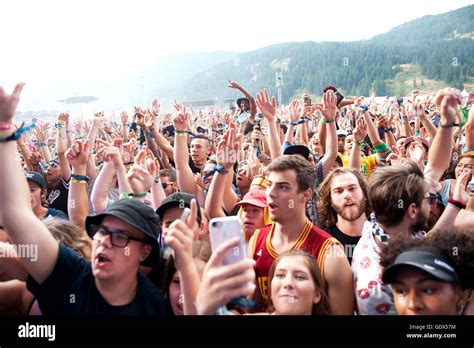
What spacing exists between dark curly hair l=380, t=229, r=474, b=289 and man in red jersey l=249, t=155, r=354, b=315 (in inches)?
8.4

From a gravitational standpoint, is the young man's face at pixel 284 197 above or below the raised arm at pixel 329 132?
below

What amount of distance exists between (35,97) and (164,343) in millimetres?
1498

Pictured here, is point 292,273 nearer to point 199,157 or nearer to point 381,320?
point 381,320

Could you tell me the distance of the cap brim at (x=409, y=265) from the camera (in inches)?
A: 54.6

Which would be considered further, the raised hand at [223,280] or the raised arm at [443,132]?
the raised arm at [443,132]

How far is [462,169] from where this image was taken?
109 inches

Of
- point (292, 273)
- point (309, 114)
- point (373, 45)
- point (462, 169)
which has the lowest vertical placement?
point (292, 273)

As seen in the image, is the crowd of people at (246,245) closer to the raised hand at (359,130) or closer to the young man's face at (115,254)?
the young man's face at (115,254)

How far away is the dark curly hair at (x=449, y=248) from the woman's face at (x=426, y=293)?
6 centimetres

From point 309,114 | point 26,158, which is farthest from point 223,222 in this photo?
point 309,114

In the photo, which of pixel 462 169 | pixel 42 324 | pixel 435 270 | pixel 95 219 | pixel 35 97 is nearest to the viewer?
pixel 435 270

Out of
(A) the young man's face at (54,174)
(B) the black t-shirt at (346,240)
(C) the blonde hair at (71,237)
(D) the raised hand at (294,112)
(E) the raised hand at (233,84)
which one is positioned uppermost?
(E) the raised hand at (233,84)

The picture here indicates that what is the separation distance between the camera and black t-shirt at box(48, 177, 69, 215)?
3143mm

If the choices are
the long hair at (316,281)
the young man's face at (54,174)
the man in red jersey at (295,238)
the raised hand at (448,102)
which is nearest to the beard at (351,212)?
the man in red jersey at (295,238)
